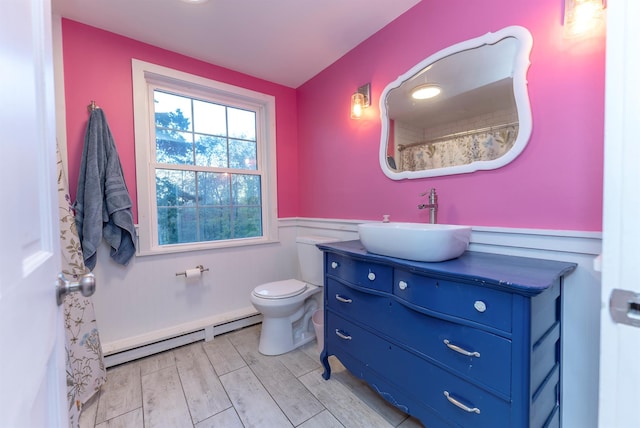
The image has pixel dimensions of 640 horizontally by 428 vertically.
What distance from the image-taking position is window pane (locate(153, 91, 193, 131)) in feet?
6.70

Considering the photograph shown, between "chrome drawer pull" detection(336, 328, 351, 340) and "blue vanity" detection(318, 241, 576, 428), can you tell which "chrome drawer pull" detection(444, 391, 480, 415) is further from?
"chrome drawer pull" detection(336, 328, 351, 340)

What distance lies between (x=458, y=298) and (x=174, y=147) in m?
2.21

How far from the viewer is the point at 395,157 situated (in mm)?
1716

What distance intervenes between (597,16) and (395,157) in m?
0.99

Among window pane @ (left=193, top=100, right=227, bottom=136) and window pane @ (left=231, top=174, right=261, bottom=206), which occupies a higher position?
window pane @ (left=193, top=100, right=227, bottom=136)

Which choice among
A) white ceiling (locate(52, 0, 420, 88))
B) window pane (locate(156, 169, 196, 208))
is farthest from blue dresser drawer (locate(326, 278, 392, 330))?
white ceiling (locate(52, 0, 420, 88))

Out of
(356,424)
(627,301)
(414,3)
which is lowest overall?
(356,424)

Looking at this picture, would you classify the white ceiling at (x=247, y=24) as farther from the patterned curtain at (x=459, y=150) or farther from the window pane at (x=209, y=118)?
the patterned curtain at (x=459, y=150)

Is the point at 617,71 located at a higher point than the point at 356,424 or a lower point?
higher

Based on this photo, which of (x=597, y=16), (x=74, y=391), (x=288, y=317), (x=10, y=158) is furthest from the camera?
(x=288, y=317)

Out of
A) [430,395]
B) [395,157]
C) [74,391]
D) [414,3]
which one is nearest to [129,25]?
[414,3]

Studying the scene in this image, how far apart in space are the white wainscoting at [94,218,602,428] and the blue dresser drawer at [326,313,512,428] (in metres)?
0.48

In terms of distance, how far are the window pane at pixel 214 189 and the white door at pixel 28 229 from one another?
5.38ft

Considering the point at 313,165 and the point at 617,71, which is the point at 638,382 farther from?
the point at 313,165
